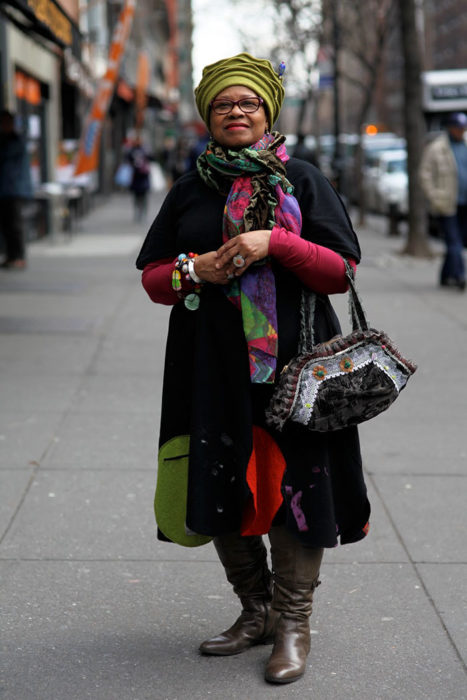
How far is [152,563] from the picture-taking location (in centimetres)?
440

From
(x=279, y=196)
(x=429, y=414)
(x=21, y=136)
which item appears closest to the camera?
(x=279, y=196)

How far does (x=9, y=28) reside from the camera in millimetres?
16125

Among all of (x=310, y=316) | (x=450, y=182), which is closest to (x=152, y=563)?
(x=310, y=316)

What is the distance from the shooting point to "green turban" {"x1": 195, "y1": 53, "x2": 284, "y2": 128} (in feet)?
10.7

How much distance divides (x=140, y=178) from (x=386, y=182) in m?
5.87

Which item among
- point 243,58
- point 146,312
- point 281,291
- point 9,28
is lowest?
point 146,312

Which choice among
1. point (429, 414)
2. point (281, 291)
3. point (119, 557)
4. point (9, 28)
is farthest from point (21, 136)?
point (281, 291)

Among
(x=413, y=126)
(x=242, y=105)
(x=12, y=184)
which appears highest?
(x=242, y=105)

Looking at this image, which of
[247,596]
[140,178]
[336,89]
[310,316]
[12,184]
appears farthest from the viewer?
[336,89]

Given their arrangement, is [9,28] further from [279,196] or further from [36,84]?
[279,196]

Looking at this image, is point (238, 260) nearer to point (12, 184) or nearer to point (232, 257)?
point (232, 257)

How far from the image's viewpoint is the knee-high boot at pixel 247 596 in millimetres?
3545

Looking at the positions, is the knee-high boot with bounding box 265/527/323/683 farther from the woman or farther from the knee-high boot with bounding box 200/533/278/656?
the knee-high boot with bounding box 200/533/278/656

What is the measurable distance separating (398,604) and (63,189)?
17394mm
